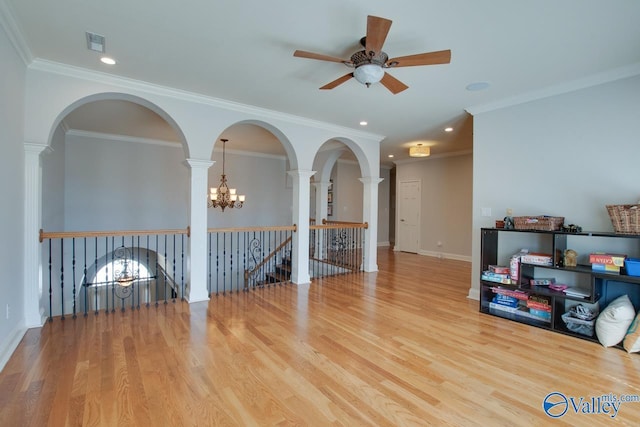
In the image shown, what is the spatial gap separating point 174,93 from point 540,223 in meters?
4.52

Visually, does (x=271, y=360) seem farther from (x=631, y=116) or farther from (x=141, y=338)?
(x=631, y=116)

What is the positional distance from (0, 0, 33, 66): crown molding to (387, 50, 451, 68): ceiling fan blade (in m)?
2.90

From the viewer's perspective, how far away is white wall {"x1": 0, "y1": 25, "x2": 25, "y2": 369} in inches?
98.4

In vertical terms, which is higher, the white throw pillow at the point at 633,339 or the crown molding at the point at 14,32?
the crown molding at the point at 14,32

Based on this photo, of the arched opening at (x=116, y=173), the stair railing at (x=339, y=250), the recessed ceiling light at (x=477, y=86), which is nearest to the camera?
the recessed ceiling light at (x=477, y=86)

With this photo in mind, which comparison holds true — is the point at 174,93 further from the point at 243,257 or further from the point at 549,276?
the point at 549,276

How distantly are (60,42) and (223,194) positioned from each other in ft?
12.4

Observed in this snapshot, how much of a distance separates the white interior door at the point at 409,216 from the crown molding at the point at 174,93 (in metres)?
3.85

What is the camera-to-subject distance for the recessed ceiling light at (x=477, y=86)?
11.5ft

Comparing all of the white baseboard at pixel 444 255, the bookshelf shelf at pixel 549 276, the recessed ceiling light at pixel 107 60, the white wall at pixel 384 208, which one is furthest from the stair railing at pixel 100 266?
the white baseboard at pixel 444 255

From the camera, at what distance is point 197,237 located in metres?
4.13

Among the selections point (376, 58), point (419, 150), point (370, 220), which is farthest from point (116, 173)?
point (419, 150)

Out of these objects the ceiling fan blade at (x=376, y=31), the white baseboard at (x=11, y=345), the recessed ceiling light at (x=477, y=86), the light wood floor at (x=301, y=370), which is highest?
the recessed ceiling light at (x=477, y=86)

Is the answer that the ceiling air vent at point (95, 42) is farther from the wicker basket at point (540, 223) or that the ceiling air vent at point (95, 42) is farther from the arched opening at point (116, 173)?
the wicker basket at point (540, 223)
